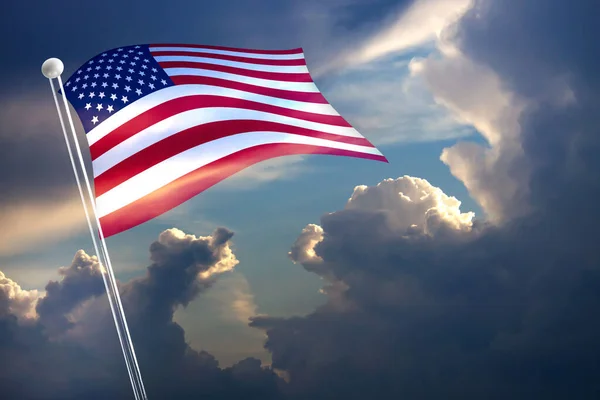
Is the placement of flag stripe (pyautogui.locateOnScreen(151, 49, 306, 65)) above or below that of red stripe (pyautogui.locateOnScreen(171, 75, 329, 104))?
above

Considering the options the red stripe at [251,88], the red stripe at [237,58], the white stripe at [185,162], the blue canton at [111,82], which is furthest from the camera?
the red stripe at [237,58]

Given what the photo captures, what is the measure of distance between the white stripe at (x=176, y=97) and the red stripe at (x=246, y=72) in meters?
0.50

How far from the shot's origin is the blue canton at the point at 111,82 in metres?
12.6

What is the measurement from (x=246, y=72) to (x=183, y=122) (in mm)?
2114

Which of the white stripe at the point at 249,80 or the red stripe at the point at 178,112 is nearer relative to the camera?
the red stripe at the point at 178,112

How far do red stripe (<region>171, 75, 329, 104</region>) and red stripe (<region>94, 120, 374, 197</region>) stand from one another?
940mm

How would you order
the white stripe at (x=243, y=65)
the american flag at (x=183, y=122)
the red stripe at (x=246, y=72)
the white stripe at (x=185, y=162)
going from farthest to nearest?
the white stripe at (x=243, y=65)
the red stripe at (x=246, y=72)
the american flag at (x=183, y=122)
the white stripe at (x=185, y=162)

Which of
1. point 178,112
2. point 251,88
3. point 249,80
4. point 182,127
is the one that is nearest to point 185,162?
point 182,127

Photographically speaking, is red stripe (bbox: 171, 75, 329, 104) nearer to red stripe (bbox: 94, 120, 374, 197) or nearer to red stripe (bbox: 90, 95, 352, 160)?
red stripe (bbox: 90, 95, 352, 160)

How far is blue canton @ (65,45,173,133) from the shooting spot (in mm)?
12641

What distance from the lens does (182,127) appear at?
13.2 metres

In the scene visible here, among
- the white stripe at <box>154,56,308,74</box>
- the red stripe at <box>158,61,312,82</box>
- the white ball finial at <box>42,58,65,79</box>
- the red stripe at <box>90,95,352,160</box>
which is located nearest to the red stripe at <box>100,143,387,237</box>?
the red stripe at <box>90,95,352,160</box>

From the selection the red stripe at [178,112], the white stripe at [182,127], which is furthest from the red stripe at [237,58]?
the white stripe at [182,127]

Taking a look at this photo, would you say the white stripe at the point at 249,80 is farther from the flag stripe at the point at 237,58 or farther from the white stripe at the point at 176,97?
the flag stripe at the point at 237,58
